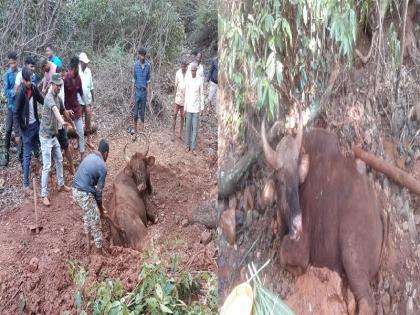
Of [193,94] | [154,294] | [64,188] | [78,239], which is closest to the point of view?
[154,294]

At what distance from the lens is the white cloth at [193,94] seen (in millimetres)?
6672

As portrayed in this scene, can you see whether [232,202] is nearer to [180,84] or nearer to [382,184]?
[382,184]

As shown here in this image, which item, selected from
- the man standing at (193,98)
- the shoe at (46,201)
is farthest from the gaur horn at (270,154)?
the man standing at (193,98)

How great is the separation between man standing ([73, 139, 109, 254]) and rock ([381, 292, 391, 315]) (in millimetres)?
3469

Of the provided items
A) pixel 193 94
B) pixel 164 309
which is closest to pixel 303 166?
pixel 164 309

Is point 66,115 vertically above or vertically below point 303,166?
below

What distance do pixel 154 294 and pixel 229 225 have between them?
89.8 inches

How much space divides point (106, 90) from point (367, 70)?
6985mm

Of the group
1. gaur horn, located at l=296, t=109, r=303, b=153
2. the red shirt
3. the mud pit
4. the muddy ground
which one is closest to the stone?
the mud pit

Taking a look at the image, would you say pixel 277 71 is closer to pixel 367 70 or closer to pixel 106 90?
pixel 367 70

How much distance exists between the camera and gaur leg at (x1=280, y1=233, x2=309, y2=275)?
57.6 inches

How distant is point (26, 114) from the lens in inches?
207

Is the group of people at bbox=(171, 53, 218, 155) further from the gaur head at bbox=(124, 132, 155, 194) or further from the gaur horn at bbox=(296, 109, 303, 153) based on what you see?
the gaur horn at bbox=(296, 109, 303, 153)

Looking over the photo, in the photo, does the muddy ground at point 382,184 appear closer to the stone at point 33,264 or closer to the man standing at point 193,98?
the stone at point 33,264
